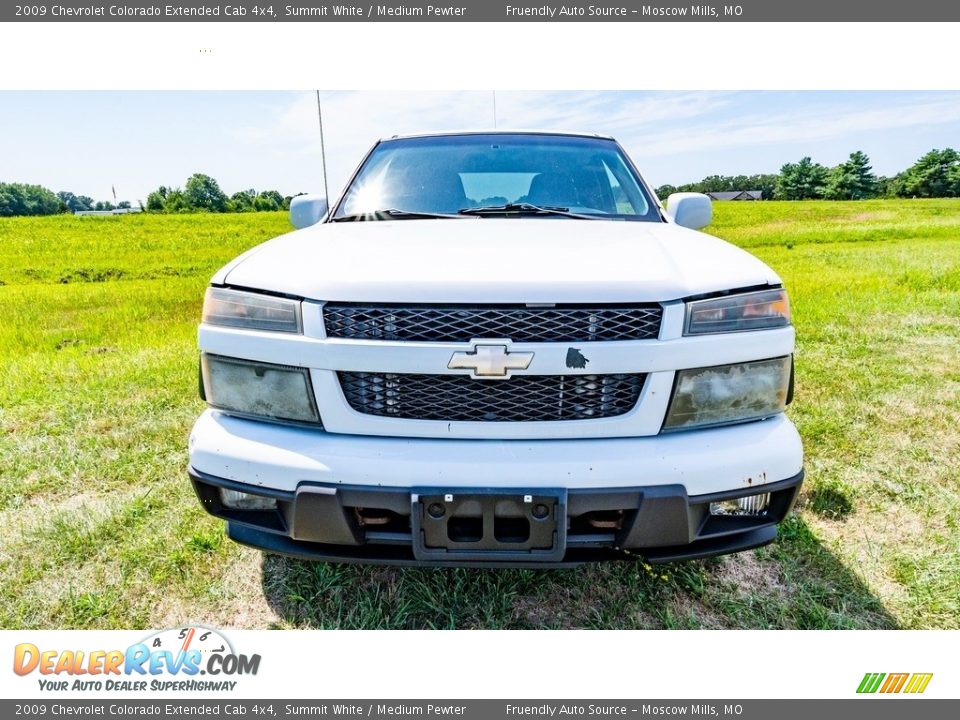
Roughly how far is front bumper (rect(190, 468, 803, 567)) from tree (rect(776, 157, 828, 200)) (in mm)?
42695

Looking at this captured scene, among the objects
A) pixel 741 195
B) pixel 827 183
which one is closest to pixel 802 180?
pixel 827 183

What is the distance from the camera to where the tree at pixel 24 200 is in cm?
598

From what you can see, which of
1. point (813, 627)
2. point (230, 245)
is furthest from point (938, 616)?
point (230, 245)

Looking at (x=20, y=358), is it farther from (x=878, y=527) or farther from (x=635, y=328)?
(x=878, y=527)

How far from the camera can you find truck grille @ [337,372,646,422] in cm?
163

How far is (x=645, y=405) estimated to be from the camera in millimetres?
1630

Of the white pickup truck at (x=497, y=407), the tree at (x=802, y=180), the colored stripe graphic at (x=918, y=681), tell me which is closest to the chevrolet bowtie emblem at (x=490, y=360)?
the white pickup truck at (x=497, y=407)

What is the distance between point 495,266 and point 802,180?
149ft

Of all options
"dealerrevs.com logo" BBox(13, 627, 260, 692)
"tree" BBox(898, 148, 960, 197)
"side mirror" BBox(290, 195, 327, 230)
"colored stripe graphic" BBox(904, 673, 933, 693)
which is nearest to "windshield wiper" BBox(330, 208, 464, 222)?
"side mirror" BBox(290, 195, 327, 230)

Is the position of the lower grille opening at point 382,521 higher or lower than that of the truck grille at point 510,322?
lower

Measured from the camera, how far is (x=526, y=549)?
1597 millimetres

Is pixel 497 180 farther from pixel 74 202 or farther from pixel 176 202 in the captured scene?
pixel 176 202

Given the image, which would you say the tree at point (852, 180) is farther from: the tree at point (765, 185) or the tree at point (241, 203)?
the tree at point (241, 203)

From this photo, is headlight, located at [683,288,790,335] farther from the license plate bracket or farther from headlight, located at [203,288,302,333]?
headlight, located at [203,288,302,333]
